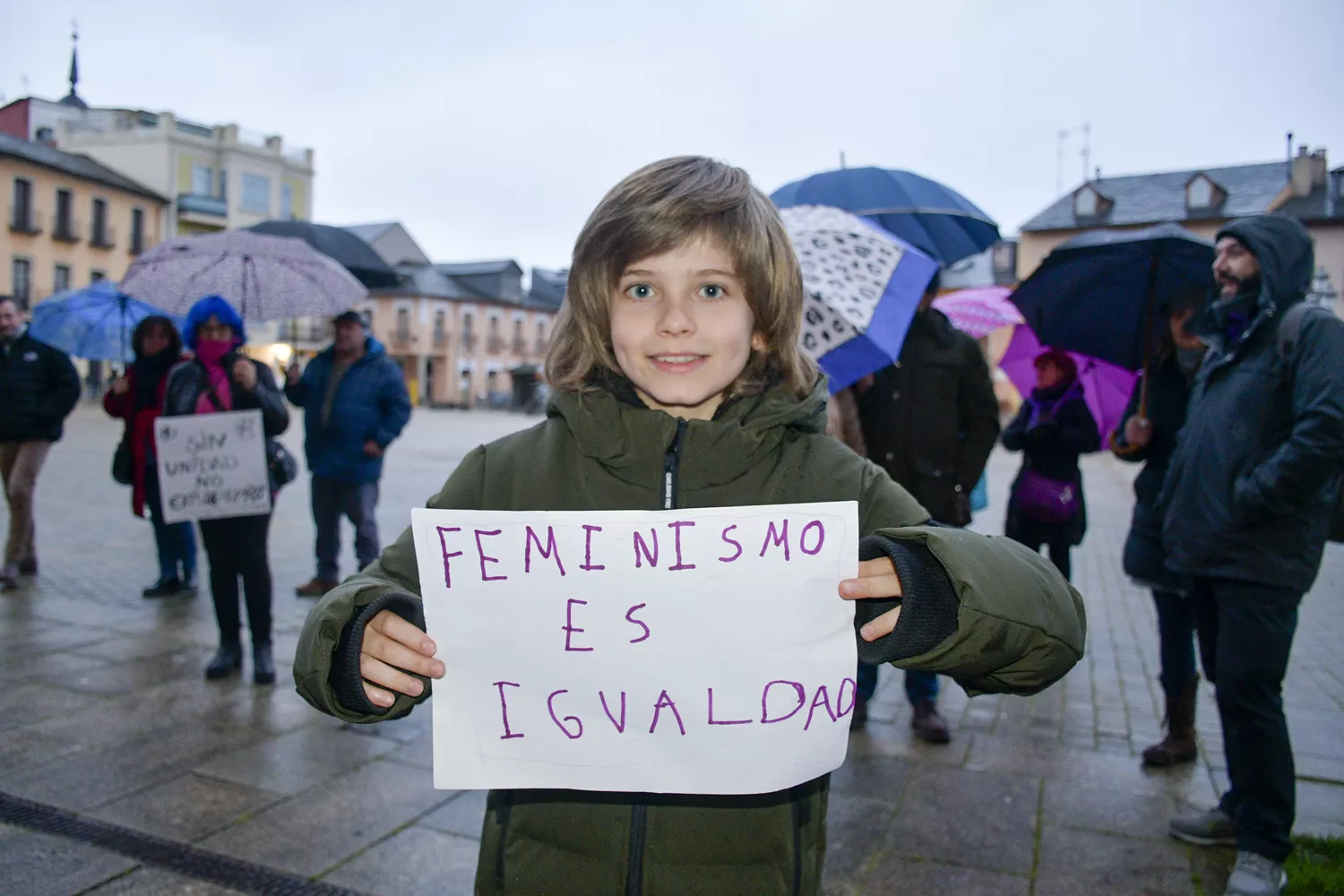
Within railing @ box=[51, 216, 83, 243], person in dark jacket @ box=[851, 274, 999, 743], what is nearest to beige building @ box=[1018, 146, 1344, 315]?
person in dark jacket @ box=[851, 274, 999, 743]

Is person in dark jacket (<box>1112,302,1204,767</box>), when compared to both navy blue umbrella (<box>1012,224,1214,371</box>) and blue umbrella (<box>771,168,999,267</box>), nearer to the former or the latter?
navy blue umbrella (<box>1012,224,1214,371</box>)

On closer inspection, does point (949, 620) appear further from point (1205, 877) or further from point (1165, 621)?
point (1165, 621)

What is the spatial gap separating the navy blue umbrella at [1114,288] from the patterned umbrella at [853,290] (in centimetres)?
106

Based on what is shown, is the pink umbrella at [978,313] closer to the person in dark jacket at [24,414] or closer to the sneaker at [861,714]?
the sneaker at [861,714]

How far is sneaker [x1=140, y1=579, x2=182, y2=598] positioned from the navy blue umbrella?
18.5ft

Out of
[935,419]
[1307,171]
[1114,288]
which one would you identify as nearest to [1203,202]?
[1307,171]

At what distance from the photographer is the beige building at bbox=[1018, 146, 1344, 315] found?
38875mm

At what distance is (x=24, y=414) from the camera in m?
6.75

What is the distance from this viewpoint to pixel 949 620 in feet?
4.56

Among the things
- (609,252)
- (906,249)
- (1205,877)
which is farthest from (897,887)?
(906,249)

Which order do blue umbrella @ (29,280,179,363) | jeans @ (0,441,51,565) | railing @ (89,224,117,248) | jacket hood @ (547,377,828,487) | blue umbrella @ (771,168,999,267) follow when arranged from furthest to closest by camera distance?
railing @ (89,224,117,248) < blue umbrella @ (29,280,179,363) < jeans @ (0,441,51,565) < blue umbrella @ (771,168,999,267) < jacket hood @ (547,377,828,487)

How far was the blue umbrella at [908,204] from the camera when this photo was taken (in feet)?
17.8

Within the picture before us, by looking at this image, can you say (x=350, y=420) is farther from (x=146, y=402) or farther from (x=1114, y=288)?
(x=1114, y=288)

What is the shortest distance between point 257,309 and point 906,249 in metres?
3.82
